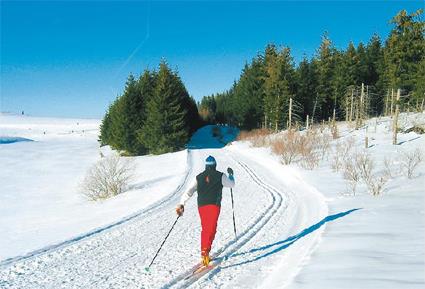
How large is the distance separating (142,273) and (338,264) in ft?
11.8

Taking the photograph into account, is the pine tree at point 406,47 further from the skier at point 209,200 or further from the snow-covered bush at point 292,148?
the skier at point 209,200

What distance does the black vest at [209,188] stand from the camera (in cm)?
810

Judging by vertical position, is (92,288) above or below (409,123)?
below

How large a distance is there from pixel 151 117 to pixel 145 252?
3669cm

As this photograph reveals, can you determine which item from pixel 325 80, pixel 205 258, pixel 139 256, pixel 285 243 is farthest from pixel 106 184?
pixel 325 80

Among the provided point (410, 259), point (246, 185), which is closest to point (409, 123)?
point (246, 185)

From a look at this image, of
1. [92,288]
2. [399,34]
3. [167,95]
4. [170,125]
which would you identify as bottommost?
[92,288]

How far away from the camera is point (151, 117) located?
148 ft

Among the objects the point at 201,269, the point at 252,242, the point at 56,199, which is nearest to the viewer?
the point at 201,269

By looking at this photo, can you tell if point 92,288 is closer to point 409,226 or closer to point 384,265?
point 384,265

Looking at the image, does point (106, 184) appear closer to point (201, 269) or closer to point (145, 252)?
point (145, 252)

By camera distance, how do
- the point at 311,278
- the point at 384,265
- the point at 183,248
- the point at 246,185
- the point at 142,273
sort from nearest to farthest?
the point at 311,278 < the point at 384,265 < the point at 142,273 < the point at 183,248 < the point at 246,185

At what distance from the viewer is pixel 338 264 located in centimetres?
712

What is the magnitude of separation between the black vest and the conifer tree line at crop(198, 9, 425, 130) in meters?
41.4
